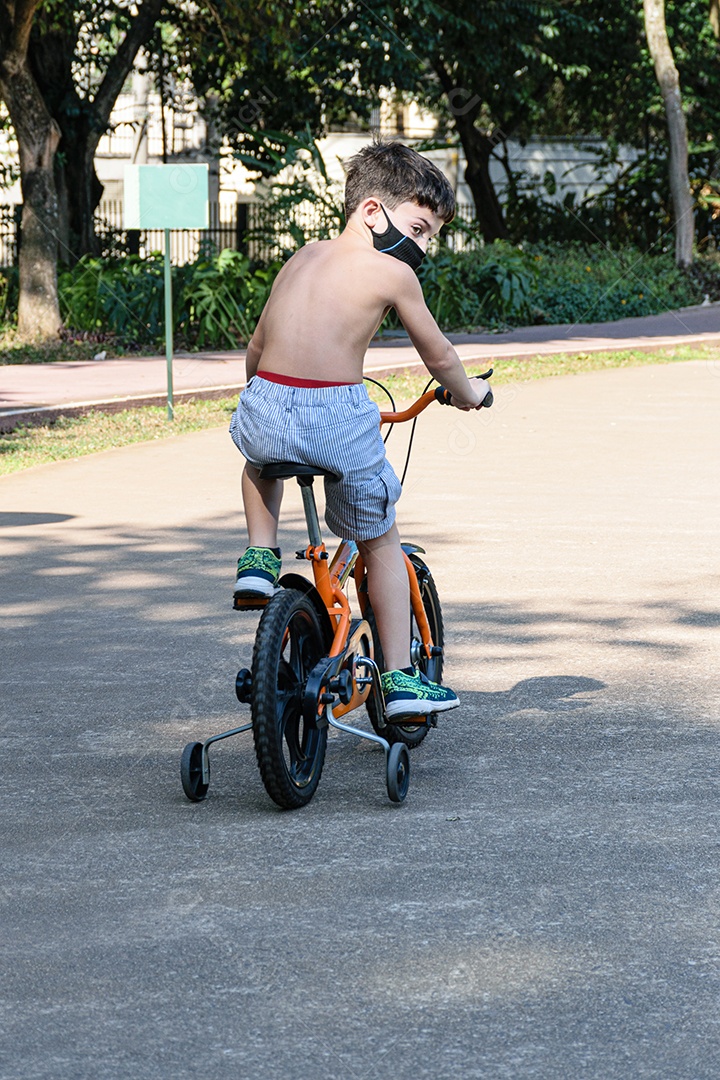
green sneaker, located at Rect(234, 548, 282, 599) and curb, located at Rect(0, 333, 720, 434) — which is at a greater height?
green sneaker, located at Rect(234, 548, 282, 599)

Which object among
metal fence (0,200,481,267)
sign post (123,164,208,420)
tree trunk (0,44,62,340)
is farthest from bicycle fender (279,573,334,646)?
metal fence (0,200,481,267)

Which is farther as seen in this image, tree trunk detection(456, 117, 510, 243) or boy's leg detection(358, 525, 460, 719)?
tree trunk detection(456, 117, 510, 243)

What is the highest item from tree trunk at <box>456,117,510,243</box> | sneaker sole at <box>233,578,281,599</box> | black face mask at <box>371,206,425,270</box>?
tree trunk at <box>456,117,510,243</box>

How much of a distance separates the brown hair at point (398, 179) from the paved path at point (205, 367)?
9.72 metres

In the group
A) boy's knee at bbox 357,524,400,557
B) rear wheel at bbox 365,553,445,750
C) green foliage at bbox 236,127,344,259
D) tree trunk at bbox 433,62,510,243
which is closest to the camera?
boy's knee at bbox 357,524,400,557

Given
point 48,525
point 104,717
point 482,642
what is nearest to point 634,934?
point 104,717

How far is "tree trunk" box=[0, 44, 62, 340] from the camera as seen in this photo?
21172 millimetres

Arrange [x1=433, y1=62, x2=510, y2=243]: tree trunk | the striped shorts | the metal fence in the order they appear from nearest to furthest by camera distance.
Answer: the striped shorts, the metal fence, [x1=433, y1=62, x2=510, y2=243]: tree trunk

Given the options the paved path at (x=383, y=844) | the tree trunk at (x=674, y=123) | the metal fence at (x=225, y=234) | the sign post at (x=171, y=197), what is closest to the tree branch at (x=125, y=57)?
the metal fence at (x=225, y=234)

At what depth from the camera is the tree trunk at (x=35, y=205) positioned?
21.2 m

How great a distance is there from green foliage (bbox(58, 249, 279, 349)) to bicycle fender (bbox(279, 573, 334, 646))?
16.7 m

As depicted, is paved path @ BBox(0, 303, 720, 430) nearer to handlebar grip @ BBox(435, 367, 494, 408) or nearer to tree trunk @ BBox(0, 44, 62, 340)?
tree trunk @ BBox(0, 44, 62, 340)

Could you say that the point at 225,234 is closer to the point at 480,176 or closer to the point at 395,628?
the point at 480,176

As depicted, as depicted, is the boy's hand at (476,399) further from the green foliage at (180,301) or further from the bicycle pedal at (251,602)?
the green foliage at (180,301)
